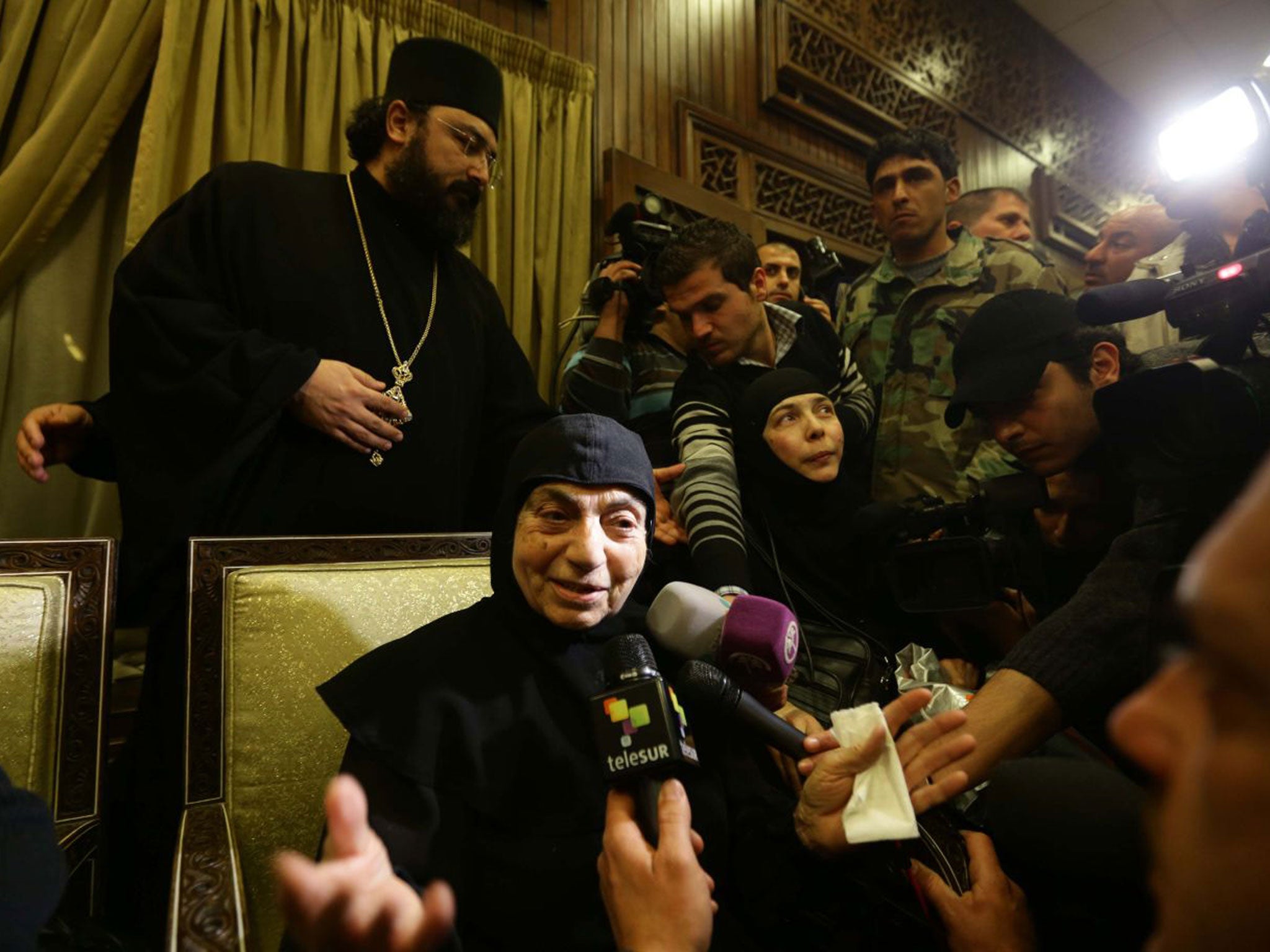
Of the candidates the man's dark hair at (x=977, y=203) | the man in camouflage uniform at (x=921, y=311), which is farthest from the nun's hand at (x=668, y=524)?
the man's dark hair at (x=977, y=203)

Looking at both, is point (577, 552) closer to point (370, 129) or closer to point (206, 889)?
point (206, 889)

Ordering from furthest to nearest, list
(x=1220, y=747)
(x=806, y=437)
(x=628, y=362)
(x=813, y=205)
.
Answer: (x=813, y=205)
(x=628, y=362)
(x=806, y=437)
(x=1220, y=747)

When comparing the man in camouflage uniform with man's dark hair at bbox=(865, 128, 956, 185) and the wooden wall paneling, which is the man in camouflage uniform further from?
the wooden wall paneling

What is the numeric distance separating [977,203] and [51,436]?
3752mm

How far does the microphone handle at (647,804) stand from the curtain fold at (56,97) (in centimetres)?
230

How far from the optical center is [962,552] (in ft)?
4.80

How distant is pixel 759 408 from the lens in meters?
1.93

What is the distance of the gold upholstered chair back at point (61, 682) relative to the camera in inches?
47.8

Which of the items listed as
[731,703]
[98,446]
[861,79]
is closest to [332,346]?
[98,446]

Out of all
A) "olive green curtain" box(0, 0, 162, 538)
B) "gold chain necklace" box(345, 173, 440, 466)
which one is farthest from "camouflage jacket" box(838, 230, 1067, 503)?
"olive green curtain" box(0, 0, 162, 538)

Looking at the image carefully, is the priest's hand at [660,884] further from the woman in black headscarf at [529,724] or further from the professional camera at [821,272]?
the professional camera at [821,272]

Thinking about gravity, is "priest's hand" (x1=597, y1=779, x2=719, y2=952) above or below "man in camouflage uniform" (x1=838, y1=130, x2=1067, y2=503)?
below

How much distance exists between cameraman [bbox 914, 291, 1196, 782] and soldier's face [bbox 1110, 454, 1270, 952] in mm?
914

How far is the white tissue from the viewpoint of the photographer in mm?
883
